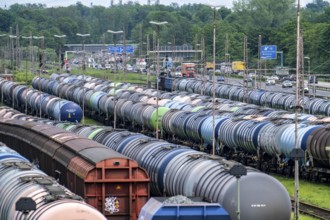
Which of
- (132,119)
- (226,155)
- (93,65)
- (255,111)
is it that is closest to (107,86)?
(132,119)

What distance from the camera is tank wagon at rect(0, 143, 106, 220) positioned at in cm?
1892

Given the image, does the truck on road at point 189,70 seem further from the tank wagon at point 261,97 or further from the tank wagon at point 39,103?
the tank wagon at point 39,103

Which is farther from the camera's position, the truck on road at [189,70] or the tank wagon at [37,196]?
the truck on road at [189,70]

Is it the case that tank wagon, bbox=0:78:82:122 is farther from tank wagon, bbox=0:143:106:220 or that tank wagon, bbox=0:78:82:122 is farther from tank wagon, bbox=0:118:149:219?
tank wagon, bbox=0:143:106:220

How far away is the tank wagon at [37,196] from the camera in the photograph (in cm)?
1892

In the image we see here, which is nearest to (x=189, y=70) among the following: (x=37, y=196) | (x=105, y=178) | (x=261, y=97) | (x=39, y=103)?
(x=261, y=97)

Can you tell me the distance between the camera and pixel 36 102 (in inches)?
3115

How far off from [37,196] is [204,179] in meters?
6.18

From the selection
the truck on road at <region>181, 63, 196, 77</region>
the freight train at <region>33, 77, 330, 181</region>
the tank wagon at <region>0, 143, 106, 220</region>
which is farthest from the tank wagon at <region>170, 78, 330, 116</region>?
the tank wagon at <region>0, 143, 106, 220</region>

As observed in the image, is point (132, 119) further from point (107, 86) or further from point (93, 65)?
point (93, 65)

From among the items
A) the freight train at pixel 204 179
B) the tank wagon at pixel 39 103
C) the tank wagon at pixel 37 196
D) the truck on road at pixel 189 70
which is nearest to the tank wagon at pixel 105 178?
the freight train at pixel 204 179

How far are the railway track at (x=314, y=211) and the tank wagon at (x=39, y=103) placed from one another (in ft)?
110

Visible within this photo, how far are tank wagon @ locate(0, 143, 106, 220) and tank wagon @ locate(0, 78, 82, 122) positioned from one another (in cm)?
4077

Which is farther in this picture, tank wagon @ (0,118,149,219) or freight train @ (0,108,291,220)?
tank wagon @ (0,118,149,219)
